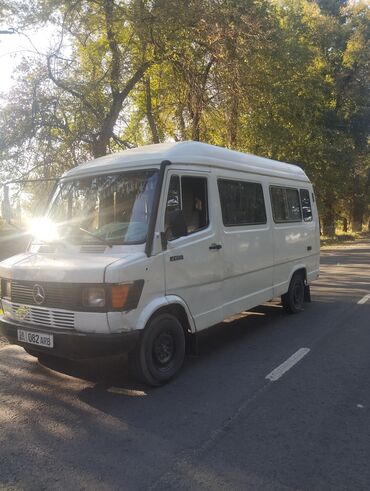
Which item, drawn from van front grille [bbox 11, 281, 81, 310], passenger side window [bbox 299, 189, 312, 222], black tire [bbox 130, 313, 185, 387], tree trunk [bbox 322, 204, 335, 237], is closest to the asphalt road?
black tire [bbox 130, 313, 185, 387]

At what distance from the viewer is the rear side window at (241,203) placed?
6.12 metres

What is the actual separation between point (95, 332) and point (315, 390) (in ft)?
7.25

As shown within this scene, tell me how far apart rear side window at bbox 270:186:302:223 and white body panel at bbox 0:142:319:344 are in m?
0.15

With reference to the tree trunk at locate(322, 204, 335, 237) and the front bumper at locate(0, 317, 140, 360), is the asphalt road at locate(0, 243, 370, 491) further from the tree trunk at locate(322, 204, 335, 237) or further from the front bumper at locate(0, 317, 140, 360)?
the tree trunk at locate(322, 204, 335, 237)

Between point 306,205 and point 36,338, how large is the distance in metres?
5.89

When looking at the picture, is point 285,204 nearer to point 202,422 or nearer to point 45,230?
point 45,230

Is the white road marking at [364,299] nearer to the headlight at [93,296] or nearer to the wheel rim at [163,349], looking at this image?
the wheel rim at [163,349]

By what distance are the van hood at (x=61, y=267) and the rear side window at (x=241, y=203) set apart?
72.9 inches

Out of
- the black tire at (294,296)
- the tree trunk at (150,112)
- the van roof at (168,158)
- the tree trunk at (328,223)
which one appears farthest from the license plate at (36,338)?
the tree trunk at (328,223)

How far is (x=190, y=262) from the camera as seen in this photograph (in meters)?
5.38

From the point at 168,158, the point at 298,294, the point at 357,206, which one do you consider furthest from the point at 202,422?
the point at 357,206

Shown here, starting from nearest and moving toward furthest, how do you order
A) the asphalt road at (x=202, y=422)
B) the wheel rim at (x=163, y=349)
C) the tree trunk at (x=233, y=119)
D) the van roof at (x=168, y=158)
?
the asphalt road at (x=202, y=422)
the wheel rim at (x=163, y=349)
the van roof at (x=168, y=158)
the tree trunk at (x=233, y=119)

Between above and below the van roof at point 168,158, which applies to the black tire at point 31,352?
below

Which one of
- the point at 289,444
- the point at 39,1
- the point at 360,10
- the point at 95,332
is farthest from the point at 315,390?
the point at 360,10
